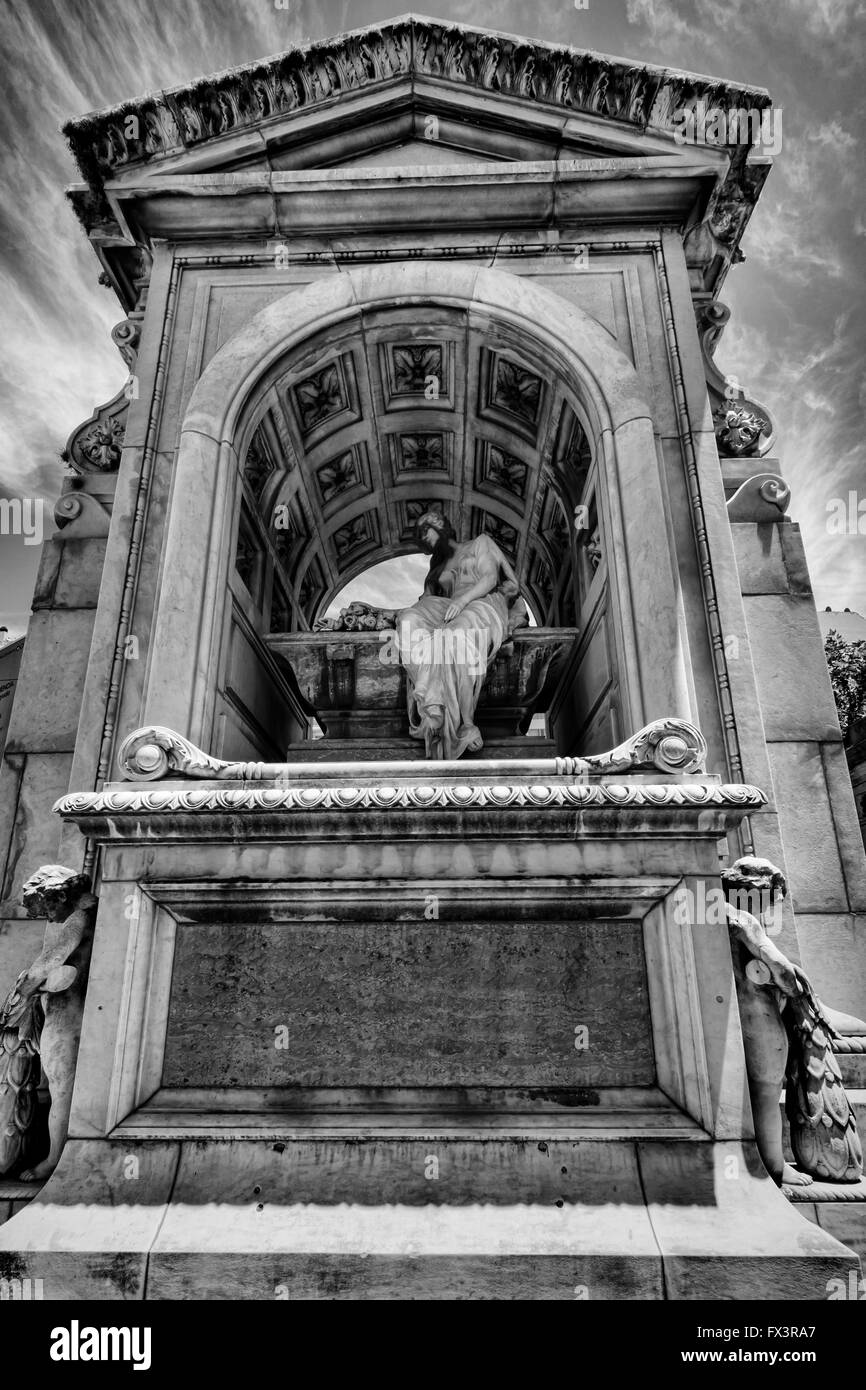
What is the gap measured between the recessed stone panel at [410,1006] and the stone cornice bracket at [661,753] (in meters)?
1.02

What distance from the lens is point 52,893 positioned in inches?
209

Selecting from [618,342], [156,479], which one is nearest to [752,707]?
[618,342]

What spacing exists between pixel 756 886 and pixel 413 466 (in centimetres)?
719

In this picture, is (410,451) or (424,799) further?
(410,451)

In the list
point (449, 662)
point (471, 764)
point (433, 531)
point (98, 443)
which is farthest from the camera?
point (433, 531)

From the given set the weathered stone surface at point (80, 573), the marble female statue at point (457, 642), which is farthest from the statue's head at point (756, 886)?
the weathered stone surface at point (80, 573)

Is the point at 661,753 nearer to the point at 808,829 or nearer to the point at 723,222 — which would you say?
the point at 808,829

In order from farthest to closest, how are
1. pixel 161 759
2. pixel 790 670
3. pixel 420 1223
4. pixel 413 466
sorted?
pixel 413 466
pixel 790 670
pixel 161 759
pixel 420 1223

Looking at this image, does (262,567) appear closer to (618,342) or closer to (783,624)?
(618,342)

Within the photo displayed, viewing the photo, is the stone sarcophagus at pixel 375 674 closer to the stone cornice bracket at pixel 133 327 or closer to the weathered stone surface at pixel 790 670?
the weathered stone surface at pixel 790 670

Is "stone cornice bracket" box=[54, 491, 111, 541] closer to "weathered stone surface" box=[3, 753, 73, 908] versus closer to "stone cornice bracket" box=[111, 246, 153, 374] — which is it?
"stone cornice bracket" box=[111, 246, 153, 374]

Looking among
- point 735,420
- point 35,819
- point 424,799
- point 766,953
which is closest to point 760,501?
point 735,420

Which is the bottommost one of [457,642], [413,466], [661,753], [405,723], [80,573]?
[661,753]

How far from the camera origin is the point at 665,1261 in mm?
4129
